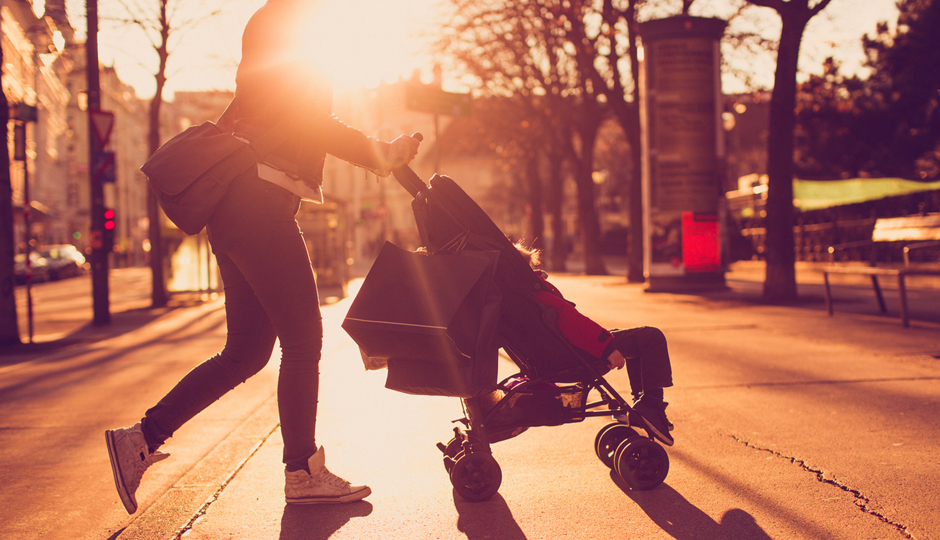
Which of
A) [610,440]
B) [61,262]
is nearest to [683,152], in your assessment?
[610,440]

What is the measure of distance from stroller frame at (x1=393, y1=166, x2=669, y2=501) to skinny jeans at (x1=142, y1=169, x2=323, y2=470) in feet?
1.71

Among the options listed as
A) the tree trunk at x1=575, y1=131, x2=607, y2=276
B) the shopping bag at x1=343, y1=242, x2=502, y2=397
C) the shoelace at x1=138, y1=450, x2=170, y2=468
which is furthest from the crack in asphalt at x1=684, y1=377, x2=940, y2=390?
the tree trunk at x1=575, y1=131, x2=607, y2=276

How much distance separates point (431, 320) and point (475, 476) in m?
0.71

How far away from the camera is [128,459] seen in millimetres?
3184

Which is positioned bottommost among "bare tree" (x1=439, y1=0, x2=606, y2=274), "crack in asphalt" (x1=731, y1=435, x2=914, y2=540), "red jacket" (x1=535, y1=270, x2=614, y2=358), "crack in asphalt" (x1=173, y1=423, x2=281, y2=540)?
"crack in asphalt" (x1=173, y1=423, x2=281, y2=540)

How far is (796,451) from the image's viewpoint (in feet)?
13.4

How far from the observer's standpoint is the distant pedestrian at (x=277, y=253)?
3197 millimetres

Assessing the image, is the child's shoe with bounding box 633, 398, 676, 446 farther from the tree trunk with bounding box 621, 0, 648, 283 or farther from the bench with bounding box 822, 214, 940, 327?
the tree trunk with bounding box 621, 0, 648, 283

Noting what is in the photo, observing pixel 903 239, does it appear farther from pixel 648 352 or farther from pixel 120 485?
pixel 120 485

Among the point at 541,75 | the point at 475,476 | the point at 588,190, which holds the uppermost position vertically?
the point at 541,75

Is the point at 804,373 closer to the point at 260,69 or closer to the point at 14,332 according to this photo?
the point at 260,69

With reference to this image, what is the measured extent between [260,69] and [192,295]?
807 inches

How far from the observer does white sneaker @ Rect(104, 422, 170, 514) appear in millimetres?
3158

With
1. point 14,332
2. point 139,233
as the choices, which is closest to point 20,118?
point 14,332
